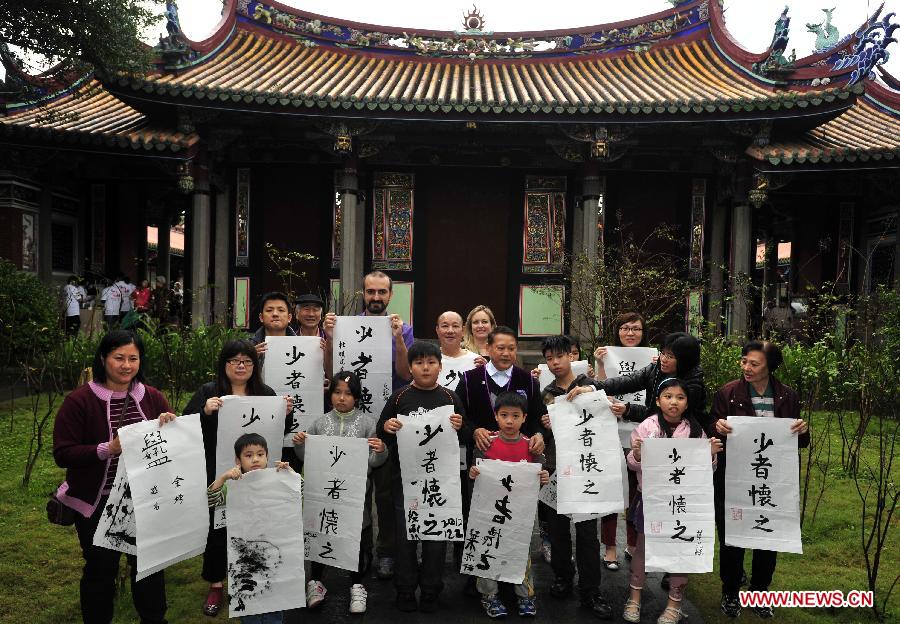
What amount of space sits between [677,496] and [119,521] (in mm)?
2761

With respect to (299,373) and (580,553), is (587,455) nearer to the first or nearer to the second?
(580,553)

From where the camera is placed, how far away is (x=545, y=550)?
14.7 ft

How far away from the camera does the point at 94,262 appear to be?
42.9 feet

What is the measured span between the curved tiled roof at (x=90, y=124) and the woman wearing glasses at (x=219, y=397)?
7.52 meters

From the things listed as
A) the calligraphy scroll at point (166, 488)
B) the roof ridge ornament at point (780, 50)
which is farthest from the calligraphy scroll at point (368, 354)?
the roof ridge ornament at point (780, 50)

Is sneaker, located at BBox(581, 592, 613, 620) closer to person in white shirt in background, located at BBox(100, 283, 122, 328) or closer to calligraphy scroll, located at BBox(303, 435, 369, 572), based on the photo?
calligraphy scroll, located at BBox(303, 435, 369, 572)

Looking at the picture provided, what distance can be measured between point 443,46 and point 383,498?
36.1 ft

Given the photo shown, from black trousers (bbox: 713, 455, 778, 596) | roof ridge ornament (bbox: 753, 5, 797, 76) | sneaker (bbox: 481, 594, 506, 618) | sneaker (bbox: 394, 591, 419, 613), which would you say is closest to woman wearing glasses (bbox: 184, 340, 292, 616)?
sneaker (bbox: 394, 591, 419, 613)

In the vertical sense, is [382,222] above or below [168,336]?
above

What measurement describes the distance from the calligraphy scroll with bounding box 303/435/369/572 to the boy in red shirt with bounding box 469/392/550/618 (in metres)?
0.64

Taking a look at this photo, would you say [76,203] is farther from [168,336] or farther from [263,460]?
[263,460]

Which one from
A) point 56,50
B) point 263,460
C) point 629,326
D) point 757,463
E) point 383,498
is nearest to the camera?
point 263,460

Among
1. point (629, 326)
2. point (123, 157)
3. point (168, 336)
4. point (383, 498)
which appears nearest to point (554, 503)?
point (383, 498)

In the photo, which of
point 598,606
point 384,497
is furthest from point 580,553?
point 384,497
